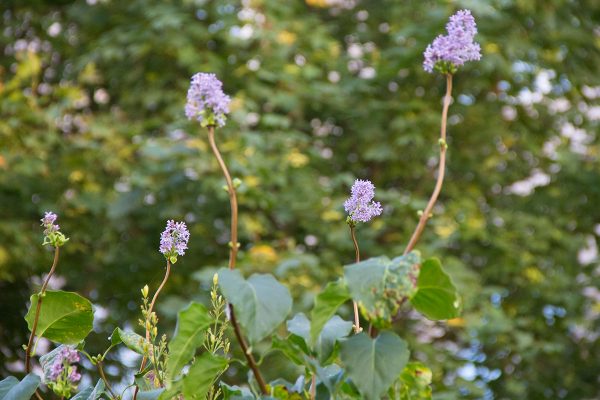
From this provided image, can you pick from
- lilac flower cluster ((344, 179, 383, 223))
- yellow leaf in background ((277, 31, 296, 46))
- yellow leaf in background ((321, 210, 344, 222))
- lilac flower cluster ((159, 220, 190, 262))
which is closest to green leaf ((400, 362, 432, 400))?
lilac flower cluster ((344, 179, 383, 223))

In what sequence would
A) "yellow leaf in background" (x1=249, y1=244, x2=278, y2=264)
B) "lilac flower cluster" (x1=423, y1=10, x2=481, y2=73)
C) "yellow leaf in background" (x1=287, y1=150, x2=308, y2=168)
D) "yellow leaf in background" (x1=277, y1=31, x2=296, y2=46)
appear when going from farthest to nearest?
"yellow leaf in background" (x1=277, y1=31, x2=296, y2=46) < "yellow leaf in background" (x1=287, y1=150, x2=308, y2=168) < "yellow leaf in background" (x1=249, y1=244, x2=278, y2=264) < "lilac flower cluster" (x1=423, y1=10, x2=481, y2=73)

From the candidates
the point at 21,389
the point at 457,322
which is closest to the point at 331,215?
the point at 457,322

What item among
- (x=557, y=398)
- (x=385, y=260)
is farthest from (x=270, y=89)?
(x=385, y=260)

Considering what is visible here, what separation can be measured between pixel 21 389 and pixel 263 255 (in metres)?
3.40

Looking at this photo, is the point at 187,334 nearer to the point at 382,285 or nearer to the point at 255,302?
the point at 255,302

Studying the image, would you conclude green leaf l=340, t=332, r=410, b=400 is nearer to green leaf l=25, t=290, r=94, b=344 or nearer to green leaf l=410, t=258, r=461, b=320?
green leaf l=410, t=258, r=461, b=320

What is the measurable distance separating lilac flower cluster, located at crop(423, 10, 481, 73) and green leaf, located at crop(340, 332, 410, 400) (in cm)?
41

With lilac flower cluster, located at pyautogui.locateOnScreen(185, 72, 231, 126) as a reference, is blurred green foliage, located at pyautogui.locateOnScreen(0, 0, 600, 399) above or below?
below

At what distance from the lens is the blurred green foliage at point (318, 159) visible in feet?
16.1

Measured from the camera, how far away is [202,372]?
3.76 feet

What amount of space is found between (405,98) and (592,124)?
1261mm

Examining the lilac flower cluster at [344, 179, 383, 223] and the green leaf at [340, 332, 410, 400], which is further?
the lilac flower cluster at [344, 179, 383, 223]

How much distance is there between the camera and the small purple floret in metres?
1.29

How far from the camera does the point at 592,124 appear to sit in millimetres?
5668
